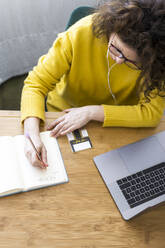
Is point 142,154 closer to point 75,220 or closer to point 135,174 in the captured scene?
point 135,174

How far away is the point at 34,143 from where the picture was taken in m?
0.84

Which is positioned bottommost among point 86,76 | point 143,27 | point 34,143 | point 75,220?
point 75,220

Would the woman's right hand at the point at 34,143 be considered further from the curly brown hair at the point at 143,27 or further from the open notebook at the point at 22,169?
the curly brown hair at the point at 143,27

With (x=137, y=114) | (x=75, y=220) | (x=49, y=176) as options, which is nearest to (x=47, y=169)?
(x=49, y=176)

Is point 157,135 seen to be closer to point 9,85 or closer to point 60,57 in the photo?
point 60,57

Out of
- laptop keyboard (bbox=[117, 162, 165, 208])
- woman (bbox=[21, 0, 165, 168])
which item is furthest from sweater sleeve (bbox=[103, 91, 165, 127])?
laptop keyboard (bbox=[117, 162, 165, 208])

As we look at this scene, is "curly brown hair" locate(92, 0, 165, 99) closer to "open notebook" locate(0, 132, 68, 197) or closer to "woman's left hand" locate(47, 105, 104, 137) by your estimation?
"woman's left hand" locate(47, 105, 104, 137)

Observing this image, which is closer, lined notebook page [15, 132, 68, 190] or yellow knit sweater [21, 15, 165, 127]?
lined notebook page [15, 132, 68, 190]

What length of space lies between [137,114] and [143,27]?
39 cm

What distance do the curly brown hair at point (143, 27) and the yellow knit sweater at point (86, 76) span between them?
5.7 inches

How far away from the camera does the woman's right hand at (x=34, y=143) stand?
0.80 m

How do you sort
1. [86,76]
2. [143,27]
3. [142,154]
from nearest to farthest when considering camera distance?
[143,27]
[142,154]
[86,76]

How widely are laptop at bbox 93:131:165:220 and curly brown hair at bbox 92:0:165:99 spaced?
11.2 inches

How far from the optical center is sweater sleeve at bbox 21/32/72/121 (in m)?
0.91
